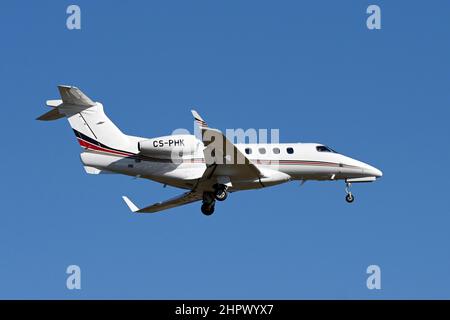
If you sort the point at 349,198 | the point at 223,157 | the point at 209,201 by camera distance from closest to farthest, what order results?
1. the point at 223,157
2. the point at 209,201
3. the point at 349,198

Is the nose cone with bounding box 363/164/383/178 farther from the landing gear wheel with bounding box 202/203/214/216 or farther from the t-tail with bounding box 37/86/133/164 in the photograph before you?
the t-tail with bounding box 37/86/133/164

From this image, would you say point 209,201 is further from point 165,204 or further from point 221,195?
point 165,204

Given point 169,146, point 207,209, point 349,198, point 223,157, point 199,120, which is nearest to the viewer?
point 199,120

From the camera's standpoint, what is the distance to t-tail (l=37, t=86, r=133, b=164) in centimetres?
3594

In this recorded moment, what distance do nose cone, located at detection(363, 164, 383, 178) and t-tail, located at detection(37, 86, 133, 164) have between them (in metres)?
9.12

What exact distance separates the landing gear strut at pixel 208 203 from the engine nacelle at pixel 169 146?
6.67 ft

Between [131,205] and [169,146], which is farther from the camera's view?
[131,205]

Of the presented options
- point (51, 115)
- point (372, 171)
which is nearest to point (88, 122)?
point (51, 115)

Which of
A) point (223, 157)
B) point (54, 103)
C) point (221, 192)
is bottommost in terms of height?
point (221, 192)

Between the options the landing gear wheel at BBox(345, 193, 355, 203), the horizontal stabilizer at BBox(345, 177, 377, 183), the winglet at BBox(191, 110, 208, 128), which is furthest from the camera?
the horizontal stabilizer at BBox(345, 177, 377, 183)

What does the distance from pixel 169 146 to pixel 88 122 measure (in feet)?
9.98

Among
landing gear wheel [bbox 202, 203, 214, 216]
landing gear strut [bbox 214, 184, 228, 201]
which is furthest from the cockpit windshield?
landing gear wheel [bbox 202, 203, 214, 216]

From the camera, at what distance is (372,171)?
38969mm

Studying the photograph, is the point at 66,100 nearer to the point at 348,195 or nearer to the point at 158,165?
the point at 158,165
